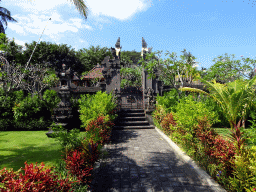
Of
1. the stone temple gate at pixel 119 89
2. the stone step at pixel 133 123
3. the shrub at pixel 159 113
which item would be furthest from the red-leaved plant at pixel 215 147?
the stone temple gate at pixel 119 89

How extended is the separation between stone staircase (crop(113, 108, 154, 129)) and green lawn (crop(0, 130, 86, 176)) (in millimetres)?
4517

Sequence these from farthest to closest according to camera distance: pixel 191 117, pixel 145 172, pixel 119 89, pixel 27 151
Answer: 1. pixel 119 89
2. pixel 27 151
3. pixel 191 117
4. pixel 145 172

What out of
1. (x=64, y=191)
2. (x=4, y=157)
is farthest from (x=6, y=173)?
(x=4, y=157)

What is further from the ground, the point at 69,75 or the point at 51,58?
the point at 51,58

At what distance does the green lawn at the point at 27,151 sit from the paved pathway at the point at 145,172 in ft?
6.15

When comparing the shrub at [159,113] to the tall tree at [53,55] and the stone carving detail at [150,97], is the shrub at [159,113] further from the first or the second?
the tall tree at [53,55]

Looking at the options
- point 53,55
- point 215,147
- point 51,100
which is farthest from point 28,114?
point 53,55

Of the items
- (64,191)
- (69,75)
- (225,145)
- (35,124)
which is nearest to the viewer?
(64,191)

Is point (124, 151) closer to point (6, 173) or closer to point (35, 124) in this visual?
point (6, 173)

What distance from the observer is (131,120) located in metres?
11.9

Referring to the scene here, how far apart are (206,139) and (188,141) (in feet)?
3.08

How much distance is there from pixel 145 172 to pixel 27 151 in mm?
4894

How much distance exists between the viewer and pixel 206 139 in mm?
5055

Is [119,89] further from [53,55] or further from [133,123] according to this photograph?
[53,55]
